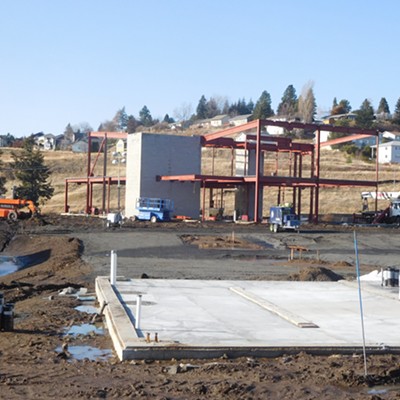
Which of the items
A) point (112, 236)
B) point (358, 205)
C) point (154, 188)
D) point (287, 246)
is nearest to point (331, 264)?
point (287, 246)

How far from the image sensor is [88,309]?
16.0 metres

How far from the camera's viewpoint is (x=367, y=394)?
30.6 feet

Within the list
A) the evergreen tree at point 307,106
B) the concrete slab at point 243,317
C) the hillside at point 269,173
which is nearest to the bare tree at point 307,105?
the evergreen tree at point 307,106

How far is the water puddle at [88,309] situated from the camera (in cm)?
1565

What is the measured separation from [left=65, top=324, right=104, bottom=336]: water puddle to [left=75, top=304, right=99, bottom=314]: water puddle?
5.44 feet

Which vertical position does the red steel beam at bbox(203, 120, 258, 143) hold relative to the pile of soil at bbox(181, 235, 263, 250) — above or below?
above

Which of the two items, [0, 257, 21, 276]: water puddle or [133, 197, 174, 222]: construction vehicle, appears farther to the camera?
[133, 197, 174, 222]: construction vehicle

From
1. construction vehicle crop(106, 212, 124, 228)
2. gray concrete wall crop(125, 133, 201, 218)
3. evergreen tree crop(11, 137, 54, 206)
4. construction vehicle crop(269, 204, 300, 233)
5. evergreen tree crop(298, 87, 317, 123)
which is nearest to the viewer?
construction vehicle crop(269, 204, 300, 233)

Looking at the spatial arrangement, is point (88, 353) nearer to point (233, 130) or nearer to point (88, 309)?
point (88, 309)

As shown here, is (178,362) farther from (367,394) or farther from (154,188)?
(154,188)

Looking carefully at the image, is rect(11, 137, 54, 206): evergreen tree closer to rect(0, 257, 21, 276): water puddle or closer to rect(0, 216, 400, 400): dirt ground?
rect(0, 257, 21, 276): water puddle

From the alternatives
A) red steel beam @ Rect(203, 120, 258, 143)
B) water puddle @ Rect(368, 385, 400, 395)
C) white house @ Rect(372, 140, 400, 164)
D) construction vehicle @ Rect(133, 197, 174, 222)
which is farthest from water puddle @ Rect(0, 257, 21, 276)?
white house @ Rect(372, 140, 400, 164)

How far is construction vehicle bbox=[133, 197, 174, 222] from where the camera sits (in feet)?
189

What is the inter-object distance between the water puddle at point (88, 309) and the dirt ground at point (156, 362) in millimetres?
200
